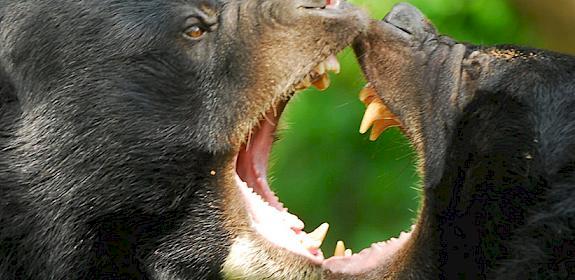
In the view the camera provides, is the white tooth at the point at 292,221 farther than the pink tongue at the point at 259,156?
No

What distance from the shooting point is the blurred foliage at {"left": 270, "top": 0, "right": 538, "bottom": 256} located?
8.12 metres

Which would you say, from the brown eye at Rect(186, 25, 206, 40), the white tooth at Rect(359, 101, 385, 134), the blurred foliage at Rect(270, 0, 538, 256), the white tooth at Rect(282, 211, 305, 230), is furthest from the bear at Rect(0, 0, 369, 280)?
the blurred foliage at Rect(270, 0, 538, 256)

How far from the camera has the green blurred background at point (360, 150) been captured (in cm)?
815

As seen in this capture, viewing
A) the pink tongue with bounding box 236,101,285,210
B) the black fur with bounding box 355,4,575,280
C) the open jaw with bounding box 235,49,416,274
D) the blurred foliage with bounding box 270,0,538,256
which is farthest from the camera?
the blurred foliage with bounding box 270,0,538,256

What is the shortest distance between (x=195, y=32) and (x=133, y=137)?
1.39 feet

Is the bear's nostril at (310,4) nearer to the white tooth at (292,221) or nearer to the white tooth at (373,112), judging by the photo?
the white tooth at (373,112)

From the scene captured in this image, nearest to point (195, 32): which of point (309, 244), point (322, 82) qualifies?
point (322, 82)

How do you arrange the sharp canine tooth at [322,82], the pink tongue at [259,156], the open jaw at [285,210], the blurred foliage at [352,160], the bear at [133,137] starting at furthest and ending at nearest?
the blurred foliage at [352,160] < the pink tongue at [259,156] < the sharp canine tooth at [322,82] < the open jaw at [285,210] < the bear at [133,137]

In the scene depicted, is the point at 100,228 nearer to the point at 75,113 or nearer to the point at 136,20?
the point at 75,113

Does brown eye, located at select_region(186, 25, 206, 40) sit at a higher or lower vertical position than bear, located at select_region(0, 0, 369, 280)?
higher

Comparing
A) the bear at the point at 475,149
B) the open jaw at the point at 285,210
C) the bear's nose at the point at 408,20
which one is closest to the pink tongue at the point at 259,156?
the open jaw at the point at 285,210

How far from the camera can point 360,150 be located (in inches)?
333

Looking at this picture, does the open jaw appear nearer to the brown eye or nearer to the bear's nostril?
the bear's nostril

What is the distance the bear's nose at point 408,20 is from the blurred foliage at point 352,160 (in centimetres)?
224
